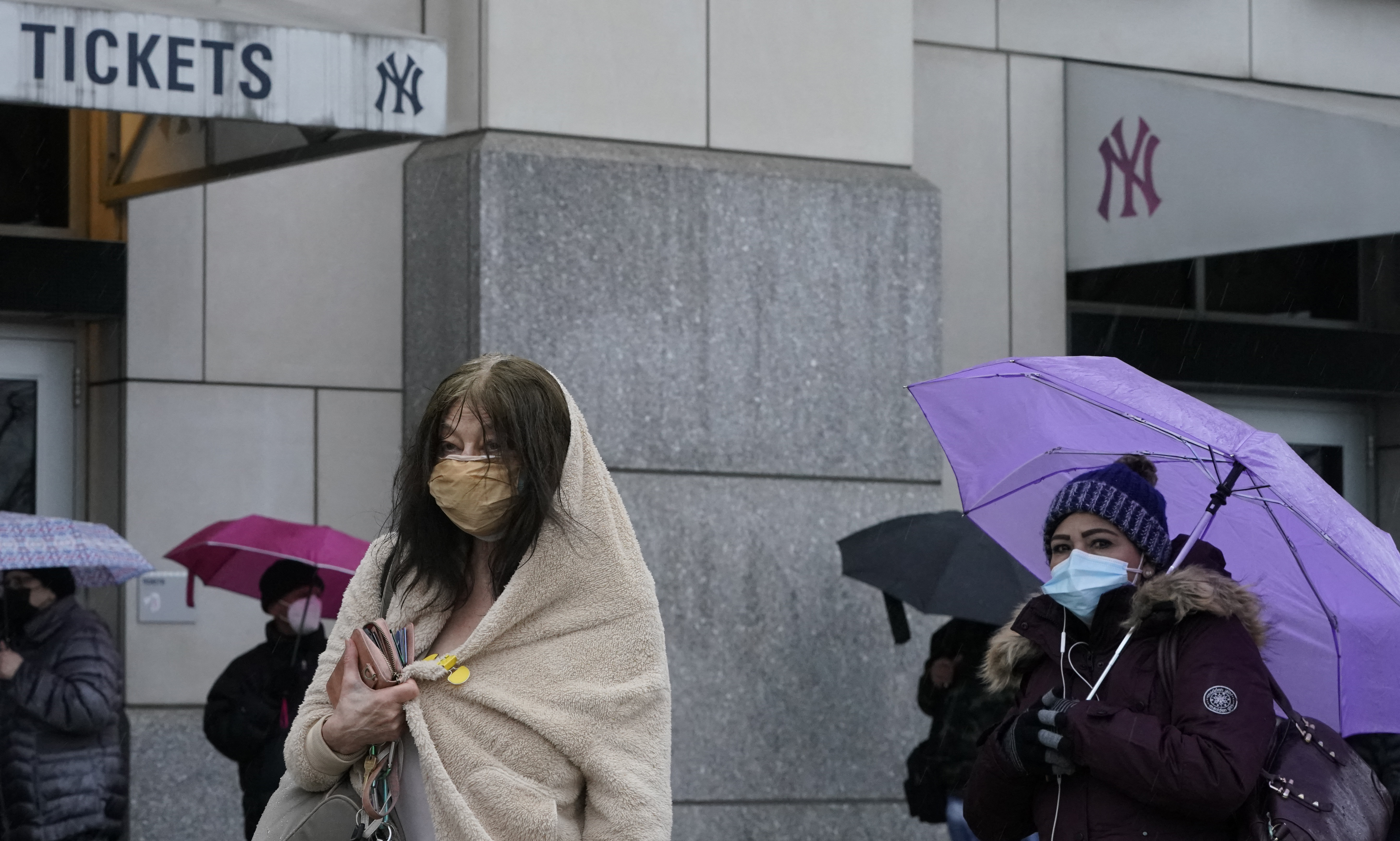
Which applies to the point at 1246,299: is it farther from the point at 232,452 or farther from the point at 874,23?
the point at 232,452

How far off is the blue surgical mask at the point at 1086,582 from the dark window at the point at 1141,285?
5343 millimetres

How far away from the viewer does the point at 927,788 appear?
7.30 m

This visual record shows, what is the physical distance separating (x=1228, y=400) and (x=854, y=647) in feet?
10.3

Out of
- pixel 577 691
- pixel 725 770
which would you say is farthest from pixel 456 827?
pixel 725 770

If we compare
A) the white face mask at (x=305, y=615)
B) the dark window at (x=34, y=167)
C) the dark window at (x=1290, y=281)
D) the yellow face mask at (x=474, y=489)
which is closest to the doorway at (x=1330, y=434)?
the dark window at (x=1290, y=281)

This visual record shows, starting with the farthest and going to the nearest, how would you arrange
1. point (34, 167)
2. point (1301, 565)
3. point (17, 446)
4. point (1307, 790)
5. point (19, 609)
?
point (34, 167) → point (17, 446) → point (19, 609) → point (1301, 565) → point (1307, 790)

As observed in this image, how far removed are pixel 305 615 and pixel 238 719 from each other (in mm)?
420

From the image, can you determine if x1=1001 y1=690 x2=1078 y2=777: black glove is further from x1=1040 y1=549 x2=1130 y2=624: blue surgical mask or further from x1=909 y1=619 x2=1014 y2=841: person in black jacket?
x1=909 y1=619 x2=1014 y2=841: person in black jacket

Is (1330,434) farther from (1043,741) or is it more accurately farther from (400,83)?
(1043,741)

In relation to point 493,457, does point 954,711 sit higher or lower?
lower

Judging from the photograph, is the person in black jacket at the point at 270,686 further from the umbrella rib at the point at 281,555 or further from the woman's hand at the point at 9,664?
the woman's hand at the point at 9,664

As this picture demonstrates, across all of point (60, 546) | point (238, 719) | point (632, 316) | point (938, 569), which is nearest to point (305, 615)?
point (238, 719)

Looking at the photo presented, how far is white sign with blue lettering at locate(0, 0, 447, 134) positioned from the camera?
5.61 metres

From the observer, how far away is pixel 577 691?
10.00ft
